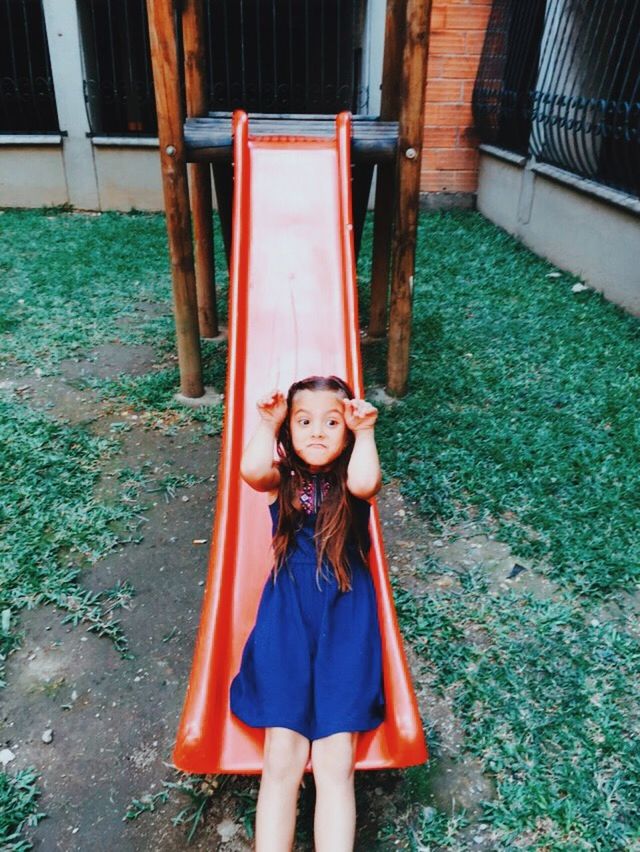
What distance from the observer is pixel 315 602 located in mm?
2055

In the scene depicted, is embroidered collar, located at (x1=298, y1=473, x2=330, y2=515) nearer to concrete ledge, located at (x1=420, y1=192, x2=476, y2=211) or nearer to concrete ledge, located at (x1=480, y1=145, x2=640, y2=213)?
concrete ledge, located at (x1=480, y1=145, x2=640, y2=213)

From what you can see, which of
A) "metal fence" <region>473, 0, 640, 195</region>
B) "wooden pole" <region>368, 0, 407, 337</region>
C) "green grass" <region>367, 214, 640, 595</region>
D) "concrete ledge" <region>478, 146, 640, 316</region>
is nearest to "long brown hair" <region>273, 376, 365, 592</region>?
"green grass" <region>367, 214, 640, 595</region>

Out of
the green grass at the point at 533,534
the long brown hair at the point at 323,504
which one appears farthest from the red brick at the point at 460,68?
the long brown hair at the point at 323,504

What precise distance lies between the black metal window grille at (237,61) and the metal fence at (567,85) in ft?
5.21

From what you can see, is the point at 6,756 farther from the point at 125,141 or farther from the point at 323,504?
the point at 125,141

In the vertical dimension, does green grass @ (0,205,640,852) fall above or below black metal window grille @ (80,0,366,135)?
below

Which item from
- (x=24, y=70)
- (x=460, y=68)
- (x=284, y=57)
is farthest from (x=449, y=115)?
(x=24, y=70)

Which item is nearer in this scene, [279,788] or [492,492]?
[279,788]

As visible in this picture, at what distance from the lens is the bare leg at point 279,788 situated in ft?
5.63

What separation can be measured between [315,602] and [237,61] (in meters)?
9.39

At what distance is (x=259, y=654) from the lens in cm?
199

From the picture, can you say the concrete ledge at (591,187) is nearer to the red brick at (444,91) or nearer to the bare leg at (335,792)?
the red brick at (444,91)

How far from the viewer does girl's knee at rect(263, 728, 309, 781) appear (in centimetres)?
183

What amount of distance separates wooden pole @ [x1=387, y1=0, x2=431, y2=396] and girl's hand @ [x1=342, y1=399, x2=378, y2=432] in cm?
201
